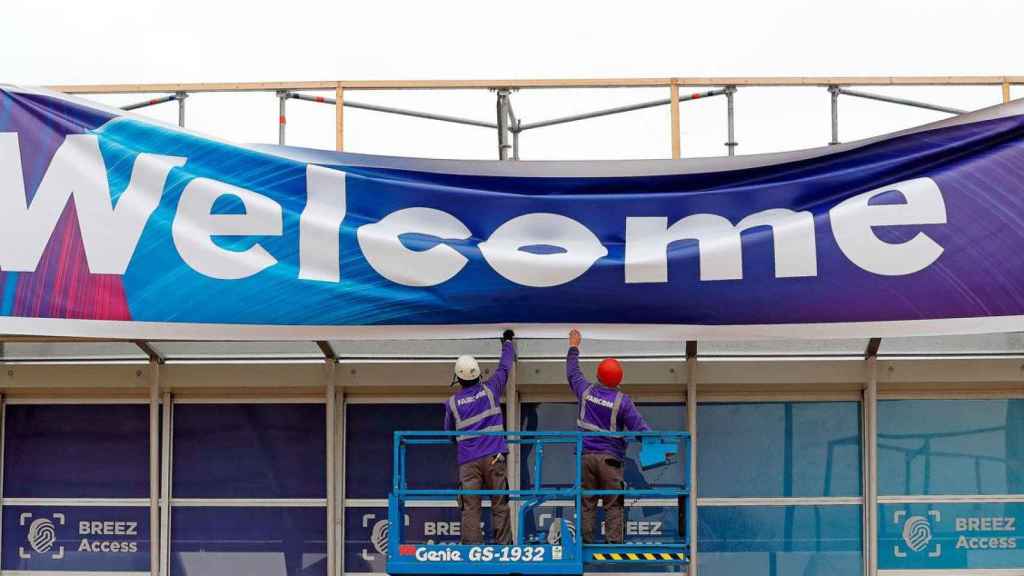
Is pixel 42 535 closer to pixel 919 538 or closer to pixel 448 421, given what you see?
pixel 448 421

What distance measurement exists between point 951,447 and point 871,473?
964 millimetres

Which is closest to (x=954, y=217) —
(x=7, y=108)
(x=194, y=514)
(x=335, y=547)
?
(x=335, y=547)

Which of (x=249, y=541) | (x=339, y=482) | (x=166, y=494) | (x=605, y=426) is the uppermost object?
(x=605, y=426)

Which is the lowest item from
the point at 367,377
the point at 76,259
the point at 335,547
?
the point at 335,547

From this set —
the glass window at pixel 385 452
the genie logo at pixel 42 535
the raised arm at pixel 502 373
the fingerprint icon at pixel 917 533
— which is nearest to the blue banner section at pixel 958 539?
the fingerprint icon at pixel 917 533

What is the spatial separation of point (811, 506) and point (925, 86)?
4492 millimetres

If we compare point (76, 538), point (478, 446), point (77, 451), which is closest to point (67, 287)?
point (77, 451)

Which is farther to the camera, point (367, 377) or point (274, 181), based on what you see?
point (367, 377)

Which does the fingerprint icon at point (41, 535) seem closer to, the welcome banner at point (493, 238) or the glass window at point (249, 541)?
the glass window at point (249, 541)

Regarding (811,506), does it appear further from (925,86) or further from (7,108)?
(7,108)

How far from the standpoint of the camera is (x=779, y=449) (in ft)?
47.7

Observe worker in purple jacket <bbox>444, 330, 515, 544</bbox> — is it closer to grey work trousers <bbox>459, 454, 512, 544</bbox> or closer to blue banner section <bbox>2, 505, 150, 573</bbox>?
grey work trousers <bbox>459, 454, 512, 544</bbox>

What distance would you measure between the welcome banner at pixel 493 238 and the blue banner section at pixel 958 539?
2.51 metres

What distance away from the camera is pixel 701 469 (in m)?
14.5
